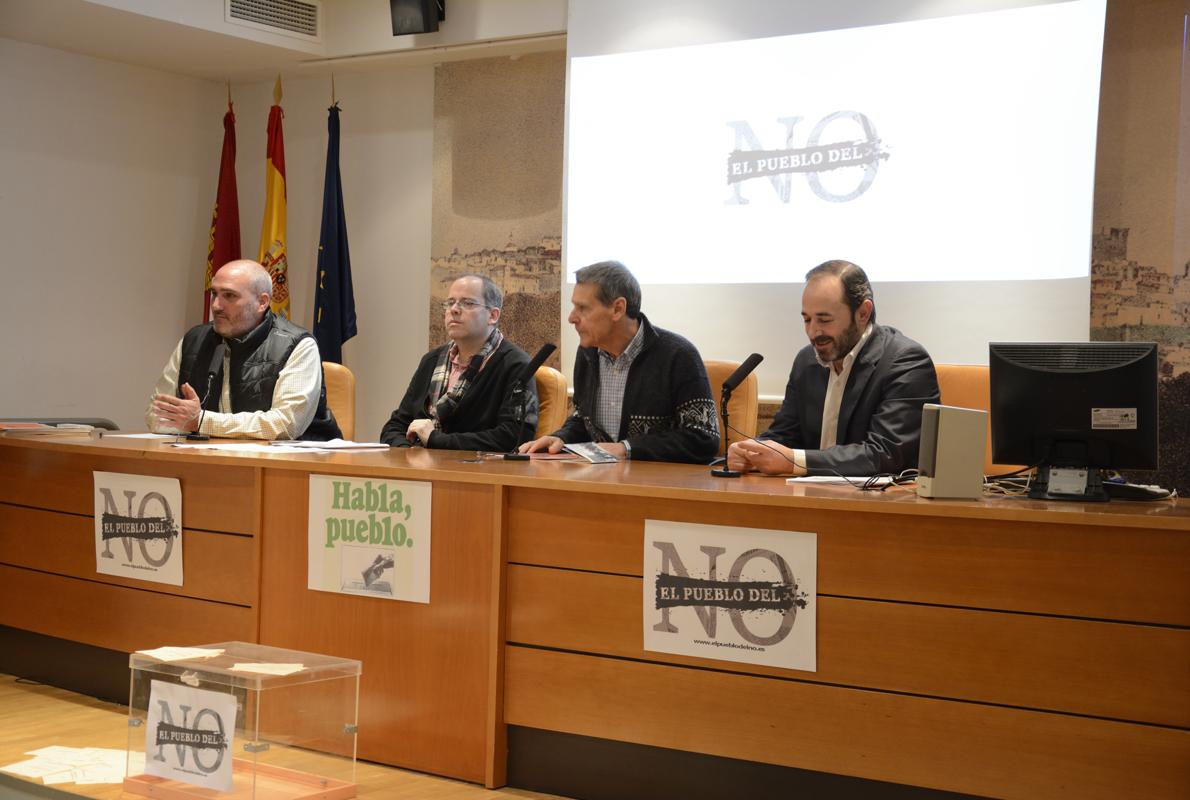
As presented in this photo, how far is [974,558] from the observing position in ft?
7.85

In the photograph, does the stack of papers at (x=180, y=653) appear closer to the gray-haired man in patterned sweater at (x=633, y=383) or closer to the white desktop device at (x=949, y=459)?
the gray-haired man in patterned sweater at (x=633, y=383)

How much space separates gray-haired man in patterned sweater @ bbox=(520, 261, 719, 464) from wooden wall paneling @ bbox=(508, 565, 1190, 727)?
43.7 inches

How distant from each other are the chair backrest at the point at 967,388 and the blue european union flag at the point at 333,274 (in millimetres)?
3408

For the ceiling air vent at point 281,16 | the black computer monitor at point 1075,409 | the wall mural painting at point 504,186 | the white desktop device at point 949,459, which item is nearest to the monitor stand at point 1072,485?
the black computer monitor at point 1075,409

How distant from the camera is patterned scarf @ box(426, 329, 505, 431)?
420 cm

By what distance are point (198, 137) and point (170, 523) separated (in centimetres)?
378

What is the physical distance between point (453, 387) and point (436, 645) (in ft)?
4.70

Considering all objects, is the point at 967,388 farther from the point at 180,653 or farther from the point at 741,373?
the point at 180,653

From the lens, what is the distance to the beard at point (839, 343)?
335 centimetres

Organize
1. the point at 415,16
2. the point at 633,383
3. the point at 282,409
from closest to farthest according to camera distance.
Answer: the point at 633,383, the point at 282,409, the point at 415,16

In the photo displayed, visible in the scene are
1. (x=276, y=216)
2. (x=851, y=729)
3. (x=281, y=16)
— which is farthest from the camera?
(x=276, y=216)

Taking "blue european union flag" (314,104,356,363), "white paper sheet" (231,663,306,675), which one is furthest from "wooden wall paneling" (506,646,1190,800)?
"blue european union flag" (314,104,356,363)

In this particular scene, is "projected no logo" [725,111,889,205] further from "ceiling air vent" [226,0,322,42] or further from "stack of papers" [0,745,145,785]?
"stack of papers" [0,745,145,785]

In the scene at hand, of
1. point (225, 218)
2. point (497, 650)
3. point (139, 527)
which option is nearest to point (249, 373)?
point (139, 527)
